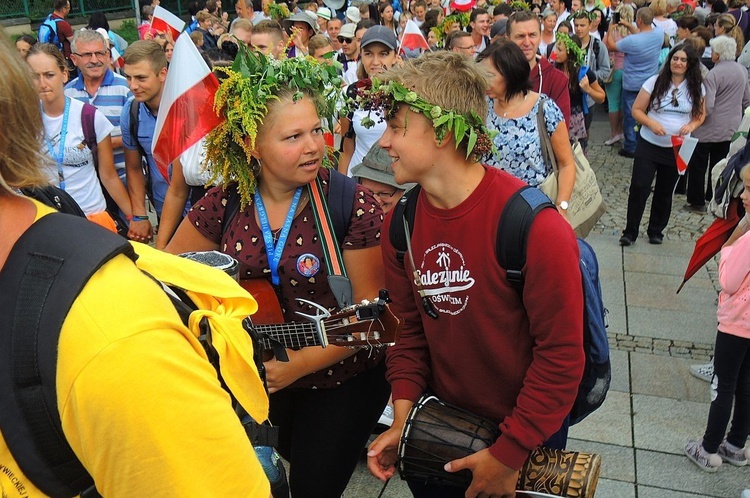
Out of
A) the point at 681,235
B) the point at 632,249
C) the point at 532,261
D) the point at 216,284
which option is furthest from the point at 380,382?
the point at 681,235

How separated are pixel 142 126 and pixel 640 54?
7854 mm

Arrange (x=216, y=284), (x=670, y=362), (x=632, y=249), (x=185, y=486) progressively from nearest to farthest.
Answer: (x=185, y=486), (x=216, y=284), (x=670, y=362), (x=632, y=249)

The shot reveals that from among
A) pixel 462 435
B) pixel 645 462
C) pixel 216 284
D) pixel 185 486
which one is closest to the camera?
pixel 185 486

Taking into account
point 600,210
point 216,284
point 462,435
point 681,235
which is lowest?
point 681,235

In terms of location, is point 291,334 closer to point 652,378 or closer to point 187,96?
point 187,96

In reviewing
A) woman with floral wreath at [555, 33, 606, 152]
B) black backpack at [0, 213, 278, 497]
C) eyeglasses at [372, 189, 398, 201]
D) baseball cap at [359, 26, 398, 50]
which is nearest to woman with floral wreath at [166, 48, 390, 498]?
eyeglasses at [372, 189, 398, 201]

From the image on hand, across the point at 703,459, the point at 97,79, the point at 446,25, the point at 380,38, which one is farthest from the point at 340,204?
the point at 446,25

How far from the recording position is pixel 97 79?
249 inches

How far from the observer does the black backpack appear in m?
1.03

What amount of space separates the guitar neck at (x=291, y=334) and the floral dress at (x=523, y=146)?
221 centimetres

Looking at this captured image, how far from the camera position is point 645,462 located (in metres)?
4.02

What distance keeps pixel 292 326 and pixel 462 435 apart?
2.28 ft

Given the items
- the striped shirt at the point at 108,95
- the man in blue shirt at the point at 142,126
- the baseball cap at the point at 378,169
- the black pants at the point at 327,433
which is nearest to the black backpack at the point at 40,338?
the black pants at the point at 327,433

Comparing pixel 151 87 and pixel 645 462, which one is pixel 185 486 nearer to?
pixel 645 462
